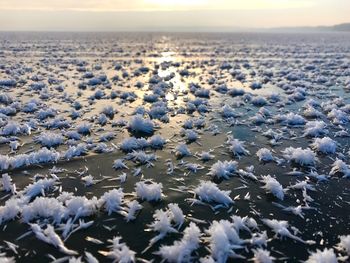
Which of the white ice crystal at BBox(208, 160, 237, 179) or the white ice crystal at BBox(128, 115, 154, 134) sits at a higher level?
the white ice crystal at BBox(128, 115, 154, 134)

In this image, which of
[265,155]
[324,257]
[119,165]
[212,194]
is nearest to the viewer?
[324,257]

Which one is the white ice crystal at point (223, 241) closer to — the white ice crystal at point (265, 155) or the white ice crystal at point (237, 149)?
the white ice crystal at point (265, 155)

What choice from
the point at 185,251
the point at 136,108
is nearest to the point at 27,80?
the point at 136,108

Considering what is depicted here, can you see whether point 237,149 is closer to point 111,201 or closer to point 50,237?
point 111,201

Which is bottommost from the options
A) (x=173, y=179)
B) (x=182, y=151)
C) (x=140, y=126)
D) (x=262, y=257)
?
(x=262, y=257)

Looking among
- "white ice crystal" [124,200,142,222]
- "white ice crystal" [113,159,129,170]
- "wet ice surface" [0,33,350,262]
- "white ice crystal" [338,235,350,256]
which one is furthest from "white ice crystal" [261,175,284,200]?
"white ice crystal" [113,159,129,170]

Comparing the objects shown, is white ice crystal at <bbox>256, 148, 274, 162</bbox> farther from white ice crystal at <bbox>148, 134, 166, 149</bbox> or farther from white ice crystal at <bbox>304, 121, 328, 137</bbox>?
white ice crystal at <bbox>148, 134, 166, 149</bbox>

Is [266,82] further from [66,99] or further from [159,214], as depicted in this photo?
[159,214]

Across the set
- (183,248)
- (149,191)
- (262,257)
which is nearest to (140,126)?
(149,191)

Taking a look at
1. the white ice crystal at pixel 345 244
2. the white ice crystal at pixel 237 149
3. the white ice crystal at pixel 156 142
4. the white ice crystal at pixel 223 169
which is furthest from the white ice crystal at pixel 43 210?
the white ice crystal at pixel 237 149

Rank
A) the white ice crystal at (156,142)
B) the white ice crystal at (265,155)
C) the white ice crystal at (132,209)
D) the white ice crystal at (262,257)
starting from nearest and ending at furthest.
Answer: the white ice crystal at (262,257) → the white ice crystal at (132,209) → the white ice crystal at (265,155) → the white ice crystal at (156,142)

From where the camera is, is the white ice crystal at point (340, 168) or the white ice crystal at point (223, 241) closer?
the white ice crystal at point (223, 241)
